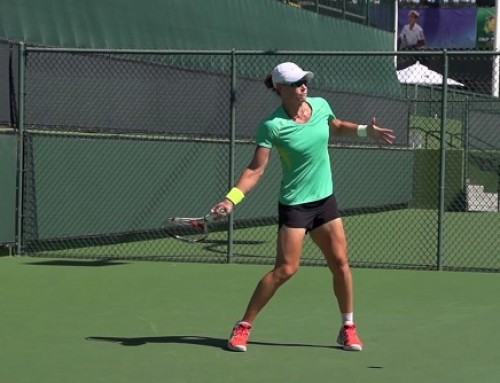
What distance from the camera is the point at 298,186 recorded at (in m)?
7.54

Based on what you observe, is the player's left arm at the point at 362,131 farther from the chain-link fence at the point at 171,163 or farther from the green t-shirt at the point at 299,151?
the chain-link fence at the point at 171,163

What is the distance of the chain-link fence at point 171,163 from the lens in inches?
531

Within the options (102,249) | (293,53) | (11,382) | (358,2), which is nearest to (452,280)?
(293,53)

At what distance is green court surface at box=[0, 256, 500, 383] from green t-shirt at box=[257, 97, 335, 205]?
1047 mm

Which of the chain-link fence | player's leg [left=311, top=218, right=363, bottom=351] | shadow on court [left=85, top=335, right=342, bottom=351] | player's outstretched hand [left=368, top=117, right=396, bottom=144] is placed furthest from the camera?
the chain-link fence

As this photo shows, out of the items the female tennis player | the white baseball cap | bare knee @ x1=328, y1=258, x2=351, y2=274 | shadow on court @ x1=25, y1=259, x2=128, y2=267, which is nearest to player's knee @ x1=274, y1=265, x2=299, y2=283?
the female tennis player

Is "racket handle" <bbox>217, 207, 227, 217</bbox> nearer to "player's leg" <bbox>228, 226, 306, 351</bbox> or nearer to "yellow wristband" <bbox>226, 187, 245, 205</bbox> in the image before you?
"yellow wristband" <bbox>226, 187, 245, 205</bbox>

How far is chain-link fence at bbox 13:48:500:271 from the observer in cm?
1348

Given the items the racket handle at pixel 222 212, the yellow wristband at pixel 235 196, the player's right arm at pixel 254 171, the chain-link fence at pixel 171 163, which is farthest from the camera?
the chain-link fence at pixel 171 163

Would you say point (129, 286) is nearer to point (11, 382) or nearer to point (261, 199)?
point (11, 382)

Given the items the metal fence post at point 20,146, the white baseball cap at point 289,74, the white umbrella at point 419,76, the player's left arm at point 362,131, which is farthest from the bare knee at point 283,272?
the white umbrella at point 419,76

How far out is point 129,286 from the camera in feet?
35.9

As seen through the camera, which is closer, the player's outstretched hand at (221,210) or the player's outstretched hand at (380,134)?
the player's outstretched hand at (221,210)

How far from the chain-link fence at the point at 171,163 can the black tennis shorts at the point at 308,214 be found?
490 centimetres
